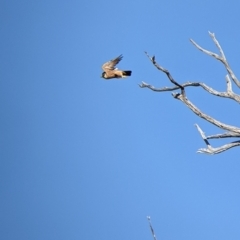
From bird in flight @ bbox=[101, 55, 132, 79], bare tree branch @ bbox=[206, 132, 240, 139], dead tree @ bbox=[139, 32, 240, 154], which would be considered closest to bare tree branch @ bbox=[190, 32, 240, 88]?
dead tree @ bbox=[139, 32, 240, 154]

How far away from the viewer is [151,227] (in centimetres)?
311

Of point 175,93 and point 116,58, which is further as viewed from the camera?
point 116,58

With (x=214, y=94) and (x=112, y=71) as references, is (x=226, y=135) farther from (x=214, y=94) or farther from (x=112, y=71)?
(x=112, y=71)

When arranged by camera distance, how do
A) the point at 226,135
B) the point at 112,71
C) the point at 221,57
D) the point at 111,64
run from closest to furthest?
the point at 226,135 → the point at 221,57 → the point at 112,71 → the point at 111,64

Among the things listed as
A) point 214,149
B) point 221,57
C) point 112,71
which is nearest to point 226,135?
point 214,149

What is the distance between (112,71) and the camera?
11.1m

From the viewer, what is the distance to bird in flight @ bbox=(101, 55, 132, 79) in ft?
33.8

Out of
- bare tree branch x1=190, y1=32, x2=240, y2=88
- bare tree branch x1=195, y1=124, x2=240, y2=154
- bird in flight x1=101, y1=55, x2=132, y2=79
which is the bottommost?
bare tree branch x1=195, y1=124, x2=240, y2=154

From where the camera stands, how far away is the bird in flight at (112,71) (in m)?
10.3

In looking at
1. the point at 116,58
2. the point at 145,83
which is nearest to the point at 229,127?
the point at 145,83

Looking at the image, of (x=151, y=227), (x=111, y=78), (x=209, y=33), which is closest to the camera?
(x=151, y=227)

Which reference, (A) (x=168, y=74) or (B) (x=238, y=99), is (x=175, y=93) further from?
(B) (x=238, y=99)

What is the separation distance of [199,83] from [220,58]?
1.23 feet

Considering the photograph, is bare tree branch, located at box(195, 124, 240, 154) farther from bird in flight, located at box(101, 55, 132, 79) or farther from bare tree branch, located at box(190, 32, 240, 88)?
bird in flight, located at box(101, 55, 132, 79)
